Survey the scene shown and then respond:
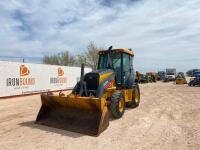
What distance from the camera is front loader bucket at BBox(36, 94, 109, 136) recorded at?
719cm

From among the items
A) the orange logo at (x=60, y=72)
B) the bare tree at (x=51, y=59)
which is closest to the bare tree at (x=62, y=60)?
the bare tree at (x=51, y=59)

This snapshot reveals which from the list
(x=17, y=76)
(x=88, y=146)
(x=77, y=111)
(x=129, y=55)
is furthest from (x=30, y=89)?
(x=88, y=146)

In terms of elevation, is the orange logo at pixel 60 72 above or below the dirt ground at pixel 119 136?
above

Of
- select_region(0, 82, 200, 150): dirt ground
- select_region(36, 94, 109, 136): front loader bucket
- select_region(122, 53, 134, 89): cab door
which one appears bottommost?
select_region(0, 82, 200, 150): dirt ground

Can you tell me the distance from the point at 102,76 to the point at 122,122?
1.84 meters

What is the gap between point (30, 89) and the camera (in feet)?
63.4

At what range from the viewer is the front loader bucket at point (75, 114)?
23.6ft

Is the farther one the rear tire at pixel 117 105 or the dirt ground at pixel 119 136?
the rear tire at pixel 117 105

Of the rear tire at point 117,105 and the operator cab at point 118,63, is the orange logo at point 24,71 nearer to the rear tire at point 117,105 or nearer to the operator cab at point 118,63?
the operator cab at point 118,63

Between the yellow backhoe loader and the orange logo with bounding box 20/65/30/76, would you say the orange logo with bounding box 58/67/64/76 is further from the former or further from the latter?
the yellow backhoe loader

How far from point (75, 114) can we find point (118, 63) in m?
3.56

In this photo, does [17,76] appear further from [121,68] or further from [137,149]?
[137,149]

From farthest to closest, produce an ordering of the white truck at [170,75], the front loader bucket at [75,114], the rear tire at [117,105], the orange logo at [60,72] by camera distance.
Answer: the white truck at [170,75], the orange logo at [60,72], the rear tire at [117,105], the front loader bucket at [75,114]

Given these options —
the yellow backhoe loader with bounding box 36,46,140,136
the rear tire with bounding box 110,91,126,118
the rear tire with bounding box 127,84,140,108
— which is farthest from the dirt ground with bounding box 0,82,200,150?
the rear tire with bounding box 127,84,140,108
